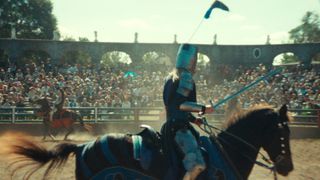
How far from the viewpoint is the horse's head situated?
531cm

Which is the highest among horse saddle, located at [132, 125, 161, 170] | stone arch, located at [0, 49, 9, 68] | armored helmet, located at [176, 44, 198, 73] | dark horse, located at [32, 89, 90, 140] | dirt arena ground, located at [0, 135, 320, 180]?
stone arch, located at [0, 49, 9, 68]

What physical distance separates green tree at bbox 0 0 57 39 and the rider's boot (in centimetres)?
5555

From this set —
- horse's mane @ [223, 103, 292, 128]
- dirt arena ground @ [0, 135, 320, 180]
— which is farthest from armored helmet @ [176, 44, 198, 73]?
dirt arena ground @ [0, 135, 320, 180]

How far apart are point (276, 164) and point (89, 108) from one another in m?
14.1

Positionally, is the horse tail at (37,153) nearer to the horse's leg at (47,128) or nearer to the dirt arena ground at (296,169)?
the dirt arena ground at (296,169)

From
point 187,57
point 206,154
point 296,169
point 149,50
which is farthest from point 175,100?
point 149,50

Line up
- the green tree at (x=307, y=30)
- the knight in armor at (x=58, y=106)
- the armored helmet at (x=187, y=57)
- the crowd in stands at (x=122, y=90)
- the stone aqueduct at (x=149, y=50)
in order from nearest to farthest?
the armored helmet at (x=187, y=57) < the knight in armor at (x=58, y=106) < the crowd in stands at (x=122, y=90) < the stone aqueduct at (x=149, y=50) < the green tree at (x=307, y=30)

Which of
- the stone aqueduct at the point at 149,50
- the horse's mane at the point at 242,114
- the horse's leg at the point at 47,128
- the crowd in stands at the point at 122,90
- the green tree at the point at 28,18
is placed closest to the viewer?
the horse's mane at the point at 242,114

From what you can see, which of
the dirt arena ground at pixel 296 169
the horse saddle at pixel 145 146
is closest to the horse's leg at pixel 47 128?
the dirt arena ground at pixel 296 169

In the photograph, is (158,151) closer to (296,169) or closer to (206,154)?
(206,154)

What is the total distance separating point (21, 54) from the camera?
1307 inches

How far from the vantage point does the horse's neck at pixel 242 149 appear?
5355 millimetres

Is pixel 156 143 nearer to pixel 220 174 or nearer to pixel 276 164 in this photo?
pixel 220 174

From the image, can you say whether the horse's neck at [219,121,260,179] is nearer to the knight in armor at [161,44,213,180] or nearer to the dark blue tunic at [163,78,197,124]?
the knight in armor at [161,44,213,180]
